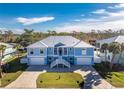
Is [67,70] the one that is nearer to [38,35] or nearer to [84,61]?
[84,61]

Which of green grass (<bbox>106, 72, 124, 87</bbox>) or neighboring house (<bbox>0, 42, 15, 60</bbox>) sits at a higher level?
neighboring house (<bbox>0, 42, 15, 60</bbox>)

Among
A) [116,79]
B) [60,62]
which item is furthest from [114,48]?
[60,62]

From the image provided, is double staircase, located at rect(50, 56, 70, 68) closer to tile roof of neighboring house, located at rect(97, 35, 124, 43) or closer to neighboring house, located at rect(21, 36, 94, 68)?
neighboring house, located at rect(21, 36, 94, 68)

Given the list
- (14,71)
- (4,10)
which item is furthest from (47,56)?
(4,10)

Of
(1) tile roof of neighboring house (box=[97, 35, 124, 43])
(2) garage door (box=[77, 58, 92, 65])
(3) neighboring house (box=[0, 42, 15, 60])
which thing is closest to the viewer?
(3) neighboring house (box=[0, 42, 15, 60])

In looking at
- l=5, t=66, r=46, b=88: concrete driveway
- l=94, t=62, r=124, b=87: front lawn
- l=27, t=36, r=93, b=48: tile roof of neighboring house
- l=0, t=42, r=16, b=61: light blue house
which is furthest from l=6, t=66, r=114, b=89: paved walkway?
l=27, t=36, r=93, b=48: tile roof of neighboring house

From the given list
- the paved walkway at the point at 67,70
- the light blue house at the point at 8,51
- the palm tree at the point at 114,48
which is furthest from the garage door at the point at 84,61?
the light blue house at the point at 8,51
